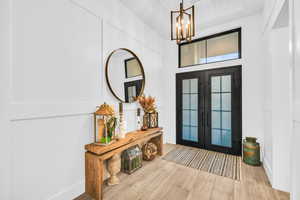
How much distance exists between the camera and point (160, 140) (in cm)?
284

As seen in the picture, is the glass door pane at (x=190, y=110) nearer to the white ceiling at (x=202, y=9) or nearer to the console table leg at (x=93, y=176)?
the white ceiling at (x=202, y=9)

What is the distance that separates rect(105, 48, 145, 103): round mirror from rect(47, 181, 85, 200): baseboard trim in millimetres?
1277

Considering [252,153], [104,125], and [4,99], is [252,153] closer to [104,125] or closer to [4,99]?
[104,125]

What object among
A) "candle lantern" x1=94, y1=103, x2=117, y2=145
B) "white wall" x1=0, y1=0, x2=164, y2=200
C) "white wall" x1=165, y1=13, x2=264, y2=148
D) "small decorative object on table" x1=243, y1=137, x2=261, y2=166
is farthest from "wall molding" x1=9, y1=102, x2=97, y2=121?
"white wall" x1=165, y1=13, x2=264, y2=148

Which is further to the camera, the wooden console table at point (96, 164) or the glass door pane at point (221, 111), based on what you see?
the glass door pane at point (221, 111)

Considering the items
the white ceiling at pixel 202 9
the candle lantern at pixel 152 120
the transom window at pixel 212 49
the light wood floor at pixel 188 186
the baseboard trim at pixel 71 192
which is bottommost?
the light wood floor at pixel 188 186

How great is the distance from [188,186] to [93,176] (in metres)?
1.26

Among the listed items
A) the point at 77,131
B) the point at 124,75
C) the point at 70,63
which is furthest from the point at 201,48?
the point at 77,131

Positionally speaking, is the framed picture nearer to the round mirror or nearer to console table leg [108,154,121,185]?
the round mirror

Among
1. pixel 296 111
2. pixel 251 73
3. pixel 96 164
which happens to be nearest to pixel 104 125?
pixel 96 164

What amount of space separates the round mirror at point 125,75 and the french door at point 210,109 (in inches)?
52.3

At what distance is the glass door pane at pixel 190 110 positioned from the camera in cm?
327

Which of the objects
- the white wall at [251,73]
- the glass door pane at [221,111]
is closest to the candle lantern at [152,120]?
the glass door pane at [221,111]

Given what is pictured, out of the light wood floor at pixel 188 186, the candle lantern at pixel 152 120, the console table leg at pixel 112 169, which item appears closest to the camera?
the light wood floor at pixel 188 186
